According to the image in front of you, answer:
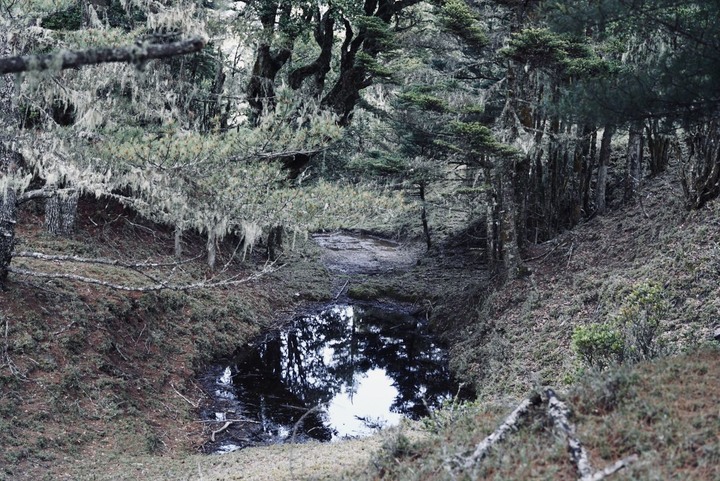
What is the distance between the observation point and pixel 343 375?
15.2m

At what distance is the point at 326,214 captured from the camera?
1149 cm

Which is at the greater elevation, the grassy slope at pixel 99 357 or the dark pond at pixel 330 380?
the grassy slope at pixel 99 357

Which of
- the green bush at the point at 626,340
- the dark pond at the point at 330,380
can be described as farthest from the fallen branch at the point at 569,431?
the dark pond at the point at 330,380

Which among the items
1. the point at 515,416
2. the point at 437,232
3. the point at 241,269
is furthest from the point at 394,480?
the point at 437,232

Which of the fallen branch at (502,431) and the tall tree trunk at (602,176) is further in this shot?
the tall tree trunk at (602,176)

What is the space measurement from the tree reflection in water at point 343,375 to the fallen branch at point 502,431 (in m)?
6.44

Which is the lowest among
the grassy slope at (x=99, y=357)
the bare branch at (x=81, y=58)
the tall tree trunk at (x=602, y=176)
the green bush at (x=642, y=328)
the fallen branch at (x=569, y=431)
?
the grassy slope at (x=99, y=357)

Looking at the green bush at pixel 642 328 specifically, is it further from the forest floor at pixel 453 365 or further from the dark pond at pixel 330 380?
the dark pond at pixel 330 380

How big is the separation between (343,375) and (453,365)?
286 cm

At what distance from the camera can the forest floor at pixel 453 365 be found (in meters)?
4.62

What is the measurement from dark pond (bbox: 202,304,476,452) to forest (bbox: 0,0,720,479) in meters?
0.77

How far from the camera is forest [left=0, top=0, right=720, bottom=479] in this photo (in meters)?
6.61

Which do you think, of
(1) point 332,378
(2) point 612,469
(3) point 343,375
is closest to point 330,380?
(1) point 332,378

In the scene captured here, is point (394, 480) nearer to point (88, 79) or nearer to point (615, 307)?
point (615, 307)
